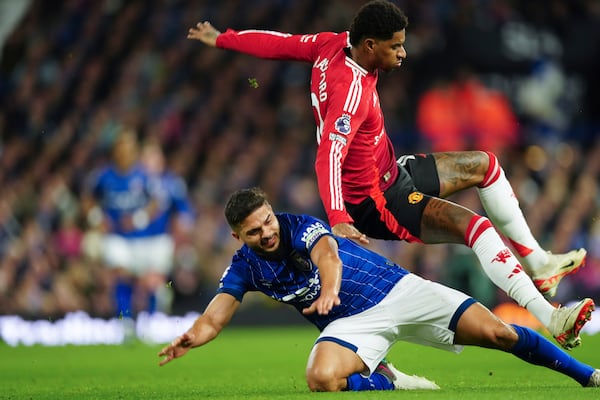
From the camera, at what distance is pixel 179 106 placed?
16.7 m

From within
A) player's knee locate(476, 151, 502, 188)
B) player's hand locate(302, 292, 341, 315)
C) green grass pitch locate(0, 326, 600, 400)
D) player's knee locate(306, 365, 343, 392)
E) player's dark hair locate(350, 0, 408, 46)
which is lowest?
green grass pitch locate(0, 326, 600, 400)

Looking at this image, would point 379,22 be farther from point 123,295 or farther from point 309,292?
point 123,295

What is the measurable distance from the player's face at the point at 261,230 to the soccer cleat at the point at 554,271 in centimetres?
180

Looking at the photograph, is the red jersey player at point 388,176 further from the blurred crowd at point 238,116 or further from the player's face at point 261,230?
the blurred crowd at point 238,116

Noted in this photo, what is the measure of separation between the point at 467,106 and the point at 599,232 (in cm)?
299

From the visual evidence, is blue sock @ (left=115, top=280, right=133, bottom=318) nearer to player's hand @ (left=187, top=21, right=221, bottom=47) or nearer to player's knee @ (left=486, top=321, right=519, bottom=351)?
player's hand @ (left=187, top=21, right=221, bottom=47)

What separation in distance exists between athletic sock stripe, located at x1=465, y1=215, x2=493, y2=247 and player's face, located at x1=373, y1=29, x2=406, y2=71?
3.67 ft

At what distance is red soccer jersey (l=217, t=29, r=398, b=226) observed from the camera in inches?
261

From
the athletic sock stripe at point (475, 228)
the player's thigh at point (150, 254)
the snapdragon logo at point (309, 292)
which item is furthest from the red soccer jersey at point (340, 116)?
the player's thigh at point (150, 254)

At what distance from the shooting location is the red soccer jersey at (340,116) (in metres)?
6.62

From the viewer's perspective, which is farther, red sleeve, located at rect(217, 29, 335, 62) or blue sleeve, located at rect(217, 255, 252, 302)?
red sleeve, located at rect(217, 29, 335, 62)

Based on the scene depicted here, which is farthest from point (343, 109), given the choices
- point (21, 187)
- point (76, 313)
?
point (21, 187)

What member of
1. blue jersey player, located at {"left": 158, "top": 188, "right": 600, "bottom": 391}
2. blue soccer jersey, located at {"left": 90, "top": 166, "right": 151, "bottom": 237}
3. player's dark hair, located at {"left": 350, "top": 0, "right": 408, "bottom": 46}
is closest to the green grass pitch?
blue jersey player, located at {"left": 158, "top": 188, "right": 600, "bottom": 391}

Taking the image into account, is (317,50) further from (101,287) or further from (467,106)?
(467,106)
